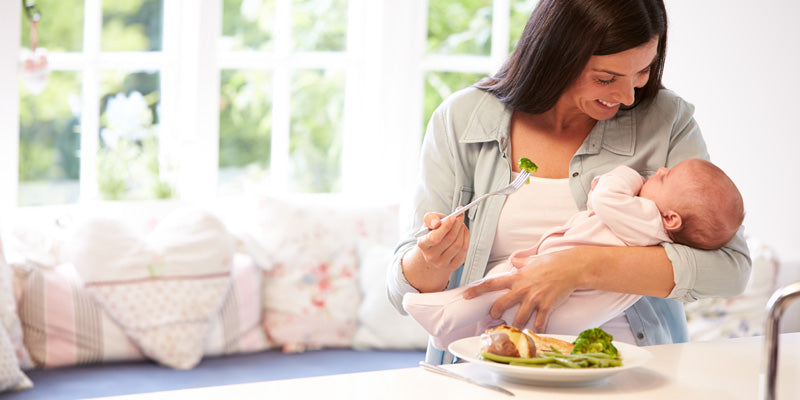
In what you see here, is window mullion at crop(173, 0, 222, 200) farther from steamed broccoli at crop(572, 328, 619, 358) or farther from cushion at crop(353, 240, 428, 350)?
steamed broccoli at crop(572, 328, 619, 358)

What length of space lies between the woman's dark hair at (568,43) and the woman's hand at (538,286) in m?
0.33

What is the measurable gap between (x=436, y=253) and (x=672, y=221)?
45cm

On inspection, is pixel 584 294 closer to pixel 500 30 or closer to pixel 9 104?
pixel 9 104

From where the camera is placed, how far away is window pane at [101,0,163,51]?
3.17 meters

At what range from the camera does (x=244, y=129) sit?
3.56 meters

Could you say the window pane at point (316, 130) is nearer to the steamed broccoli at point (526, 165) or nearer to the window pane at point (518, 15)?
the window pane at point (518, 15)

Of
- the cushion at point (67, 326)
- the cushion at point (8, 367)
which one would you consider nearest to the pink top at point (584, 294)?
the cushion at point (8, 367)

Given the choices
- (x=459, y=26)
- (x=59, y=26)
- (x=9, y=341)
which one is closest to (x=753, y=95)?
(x=459, y=26)

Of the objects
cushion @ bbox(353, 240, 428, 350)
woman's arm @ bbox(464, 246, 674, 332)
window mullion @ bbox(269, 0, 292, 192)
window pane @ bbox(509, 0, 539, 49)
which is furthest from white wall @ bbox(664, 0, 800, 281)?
woman's arm @ bbox(464, 246, 674, 332)

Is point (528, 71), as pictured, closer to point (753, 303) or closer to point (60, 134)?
point (753, 303)

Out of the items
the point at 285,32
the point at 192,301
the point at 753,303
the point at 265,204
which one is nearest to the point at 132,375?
the point at 192,301

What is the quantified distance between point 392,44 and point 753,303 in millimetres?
1819

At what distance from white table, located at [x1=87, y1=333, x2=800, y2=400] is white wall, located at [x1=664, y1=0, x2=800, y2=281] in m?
1.98

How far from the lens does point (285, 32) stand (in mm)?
3535
